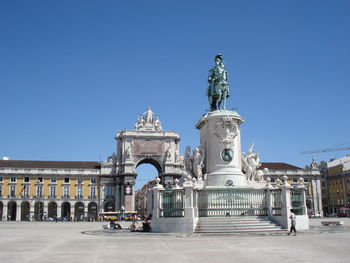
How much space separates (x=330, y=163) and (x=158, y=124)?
4695 cm

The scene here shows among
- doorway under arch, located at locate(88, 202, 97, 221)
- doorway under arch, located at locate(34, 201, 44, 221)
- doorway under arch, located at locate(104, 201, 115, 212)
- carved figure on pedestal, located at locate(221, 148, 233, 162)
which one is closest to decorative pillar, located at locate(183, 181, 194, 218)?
carved figure on pedestal, located at locate(221, 148, 233, 162)

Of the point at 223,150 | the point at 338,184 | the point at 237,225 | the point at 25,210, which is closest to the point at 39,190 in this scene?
the point at 25,210

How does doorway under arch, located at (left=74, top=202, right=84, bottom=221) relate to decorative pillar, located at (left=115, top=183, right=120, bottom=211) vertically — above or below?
below

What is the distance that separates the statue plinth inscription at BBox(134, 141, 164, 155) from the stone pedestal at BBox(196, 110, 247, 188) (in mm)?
66161

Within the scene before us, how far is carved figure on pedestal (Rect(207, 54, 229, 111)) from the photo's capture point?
79.8ft

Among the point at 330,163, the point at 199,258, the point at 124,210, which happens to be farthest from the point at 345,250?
the point at 330,163

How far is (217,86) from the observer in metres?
24.3

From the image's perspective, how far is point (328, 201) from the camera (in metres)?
97.4

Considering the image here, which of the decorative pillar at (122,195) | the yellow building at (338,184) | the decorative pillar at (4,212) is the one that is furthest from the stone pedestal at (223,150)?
the yellow building at (338,184)

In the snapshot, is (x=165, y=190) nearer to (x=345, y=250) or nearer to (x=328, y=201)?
(x=345, y=250)

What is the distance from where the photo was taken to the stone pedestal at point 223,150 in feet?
72.3

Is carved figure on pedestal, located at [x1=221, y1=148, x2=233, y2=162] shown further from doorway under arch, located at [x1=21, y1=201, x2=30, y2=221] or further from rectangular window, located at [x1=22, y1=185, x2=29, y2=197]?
doorway under arch, located at [x1=21, y1=201, x2=30, y2=221]

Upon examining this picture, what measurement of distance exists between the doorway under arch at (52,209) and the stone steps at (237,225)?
238 ft

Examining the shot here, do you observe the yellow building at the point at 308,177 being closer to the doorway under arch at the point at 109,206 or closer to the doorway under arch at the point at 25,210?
the doorway under arch at the point at 109,206
